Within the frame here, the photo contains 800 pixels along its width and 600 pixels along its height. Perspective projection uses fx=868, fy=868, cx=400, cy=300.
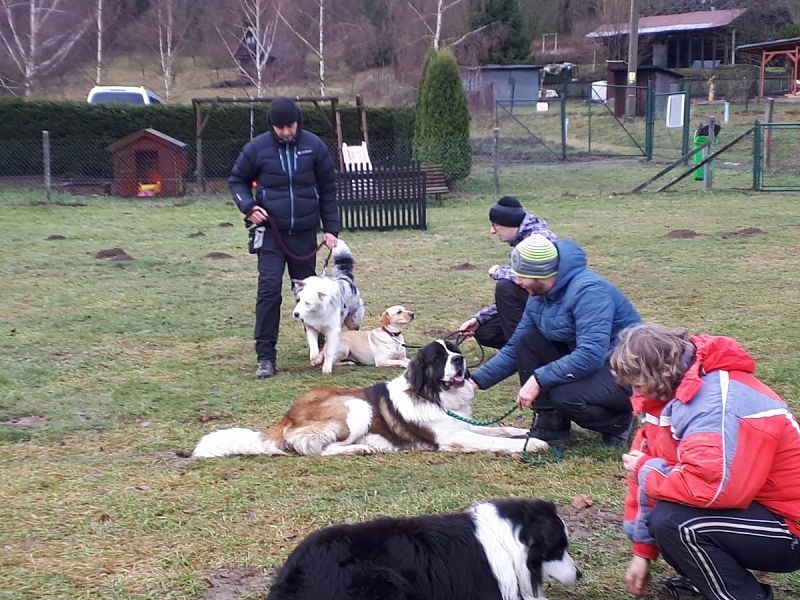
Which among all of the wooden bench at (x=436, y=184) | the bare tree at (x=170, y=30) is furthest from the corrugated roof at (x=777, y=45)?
the bare tree at (x=170, y=30)

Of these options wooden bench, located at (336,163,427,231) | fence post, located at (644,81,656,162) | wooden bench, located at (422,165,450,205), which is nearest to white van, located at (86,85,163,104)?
wooden bench, located at (422,165,450,205)

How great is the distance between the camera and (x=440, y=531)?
10.3 ft

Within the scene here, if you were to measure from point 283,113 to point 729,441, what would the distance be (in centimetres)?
493

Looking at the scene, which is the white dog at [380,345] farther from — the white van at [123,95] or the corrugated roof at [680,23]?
the corrugated roof at [680,23]

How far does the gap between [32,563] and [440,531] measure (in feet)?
5.82

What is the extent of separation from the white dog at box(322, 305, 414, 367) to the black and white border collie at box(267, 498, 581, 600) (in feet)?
14.1

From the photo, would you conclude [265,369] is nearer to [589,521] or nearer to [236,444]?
[236,444]

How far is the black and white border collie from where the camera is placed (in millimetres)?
2865

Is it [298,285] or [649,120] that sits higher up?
[649,120]

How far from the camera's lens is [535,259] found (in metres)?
4.51

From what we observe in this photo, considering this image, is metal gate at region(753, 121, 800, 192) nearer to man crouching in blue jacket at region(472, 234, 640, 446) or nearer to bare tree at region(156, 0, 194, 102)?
man crouching in blue jacket at region(472, 234, 640, 446)

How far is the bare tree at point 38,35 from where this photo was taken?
109ft

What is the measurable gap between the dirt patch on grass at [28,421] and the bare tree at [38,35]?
30235 mm

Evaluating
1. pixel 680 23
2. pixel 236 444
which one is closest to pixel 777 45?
pixel 680 23
